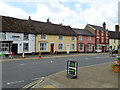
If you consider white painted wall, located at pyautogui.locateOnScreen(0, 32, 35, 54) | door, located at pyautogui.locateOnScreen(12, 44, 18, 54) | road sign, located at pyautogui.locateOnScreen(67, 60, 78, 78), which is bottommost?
road sign, located at pyautogui.locateOnScreen(67, 60, 78, 78)

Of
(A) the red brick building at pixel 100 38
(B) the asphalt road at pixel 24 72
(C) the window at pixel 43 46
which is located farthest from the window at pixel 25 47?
(A) the red brick building at pixel 100 38

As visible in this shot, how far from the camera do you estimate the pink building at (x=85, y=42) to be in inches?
1280

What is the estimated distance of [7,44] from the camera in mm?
20719

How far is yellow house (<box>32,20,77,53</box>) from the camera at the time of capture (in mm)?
25484

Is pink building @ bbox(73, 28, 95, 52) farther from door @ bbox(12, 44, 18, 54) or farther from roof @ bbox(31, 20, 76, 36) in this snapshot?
door @ bbox(12, 44, 18, 54)

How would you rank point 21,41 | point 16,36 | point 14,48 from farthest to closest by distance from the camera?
point 21,41 < point 14,48 < point 16,36

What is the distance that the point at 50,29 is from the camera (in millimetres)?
28312

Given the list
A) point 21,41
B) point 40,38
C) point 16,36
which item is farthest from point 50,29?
point 16,36

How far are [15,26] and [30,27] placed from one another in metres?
3.45

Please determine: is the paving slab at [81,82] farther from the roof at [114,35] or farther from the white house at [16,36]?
the roof at [114,35]

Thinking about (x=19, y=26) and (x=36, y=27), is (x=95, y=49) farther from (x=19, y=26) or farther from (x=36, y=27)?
(x=19, y=26)

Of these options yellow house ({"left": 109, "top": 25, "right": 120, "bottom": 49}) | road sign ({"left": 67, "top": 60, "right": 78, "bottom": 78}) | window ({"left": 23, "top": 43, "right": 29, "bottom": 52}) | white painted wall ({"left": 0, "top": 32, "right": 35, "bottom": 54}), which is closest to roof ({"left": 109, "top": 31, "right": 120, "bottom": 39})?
yellow house ({"left": 109, "top": 25, "right": 120, "bottom": 49})

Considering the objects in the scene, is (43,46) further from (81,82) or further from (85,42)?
(81,82)

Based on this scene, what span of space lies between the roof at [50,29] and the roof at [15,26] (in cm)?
193
